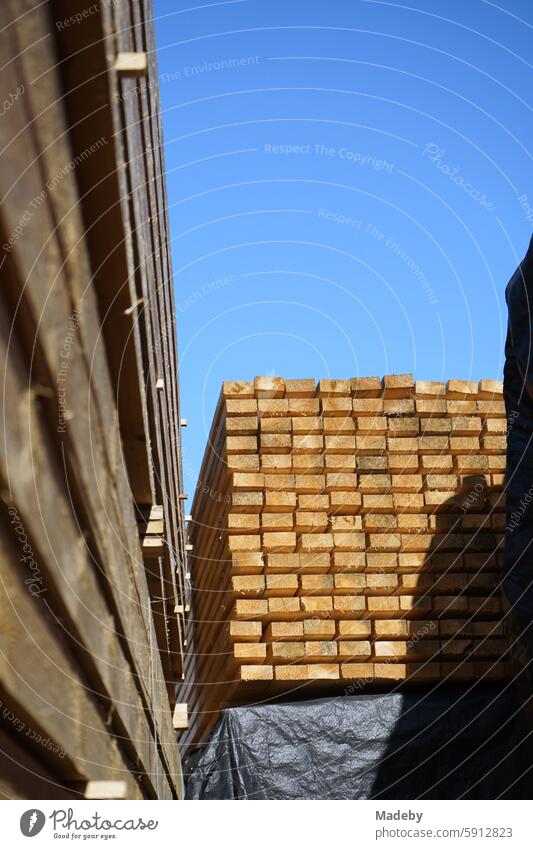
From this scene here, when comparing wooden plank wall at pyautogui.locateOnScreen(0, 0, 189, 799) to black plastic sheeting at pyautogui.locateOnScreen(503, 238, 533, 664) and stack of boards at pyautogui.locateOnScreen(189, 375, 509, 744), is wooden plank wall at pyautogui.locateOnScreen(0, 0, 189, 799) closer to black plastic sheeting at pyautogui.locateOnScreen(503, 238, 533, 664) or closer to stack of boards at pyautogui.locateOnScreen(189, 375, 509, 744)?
black plastic sheeting at pyautogui.locateOnScreen(503, 238, 533, 664)

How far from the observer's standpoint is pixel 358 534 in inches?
334

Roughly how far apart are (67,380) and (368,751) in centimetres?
651

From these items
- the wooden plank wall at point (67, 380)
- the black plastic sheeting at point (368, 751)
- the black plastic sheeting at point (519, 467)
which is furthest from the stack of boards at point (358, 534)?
the wooden plank wall at point (67, 380)

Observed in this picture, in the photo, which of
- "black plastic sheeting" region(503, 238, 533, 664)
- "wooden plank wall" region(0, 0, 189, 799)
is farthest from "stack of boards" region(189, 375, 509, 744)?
"wooden plank wall" region(0, 0, 189, 799)

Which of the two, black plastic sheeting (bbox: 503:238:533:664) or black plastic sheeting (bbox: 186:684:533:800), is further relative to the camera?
black plastic sheeting (bbox: 186:684:533:800)

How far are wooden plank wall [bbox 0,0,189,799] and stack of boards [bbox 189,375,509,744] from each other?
479 cm

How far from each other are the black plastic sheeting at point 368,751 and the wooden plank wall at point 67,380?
4.43 meters

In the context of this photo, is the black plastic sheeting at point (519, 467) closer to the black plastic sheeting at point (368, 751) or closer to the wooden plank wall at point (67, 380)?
the black plastic sheeting at point (368, 751)

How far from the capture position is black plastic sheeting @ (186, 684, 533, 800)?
765 cm

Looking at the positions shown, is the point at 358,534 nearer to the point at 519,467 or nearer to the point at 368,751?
the point at 519,467

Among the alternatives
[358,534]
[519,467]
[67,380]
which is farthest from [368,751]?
[67,380]

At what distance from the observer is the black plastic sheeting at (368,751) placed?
7.65 metres
